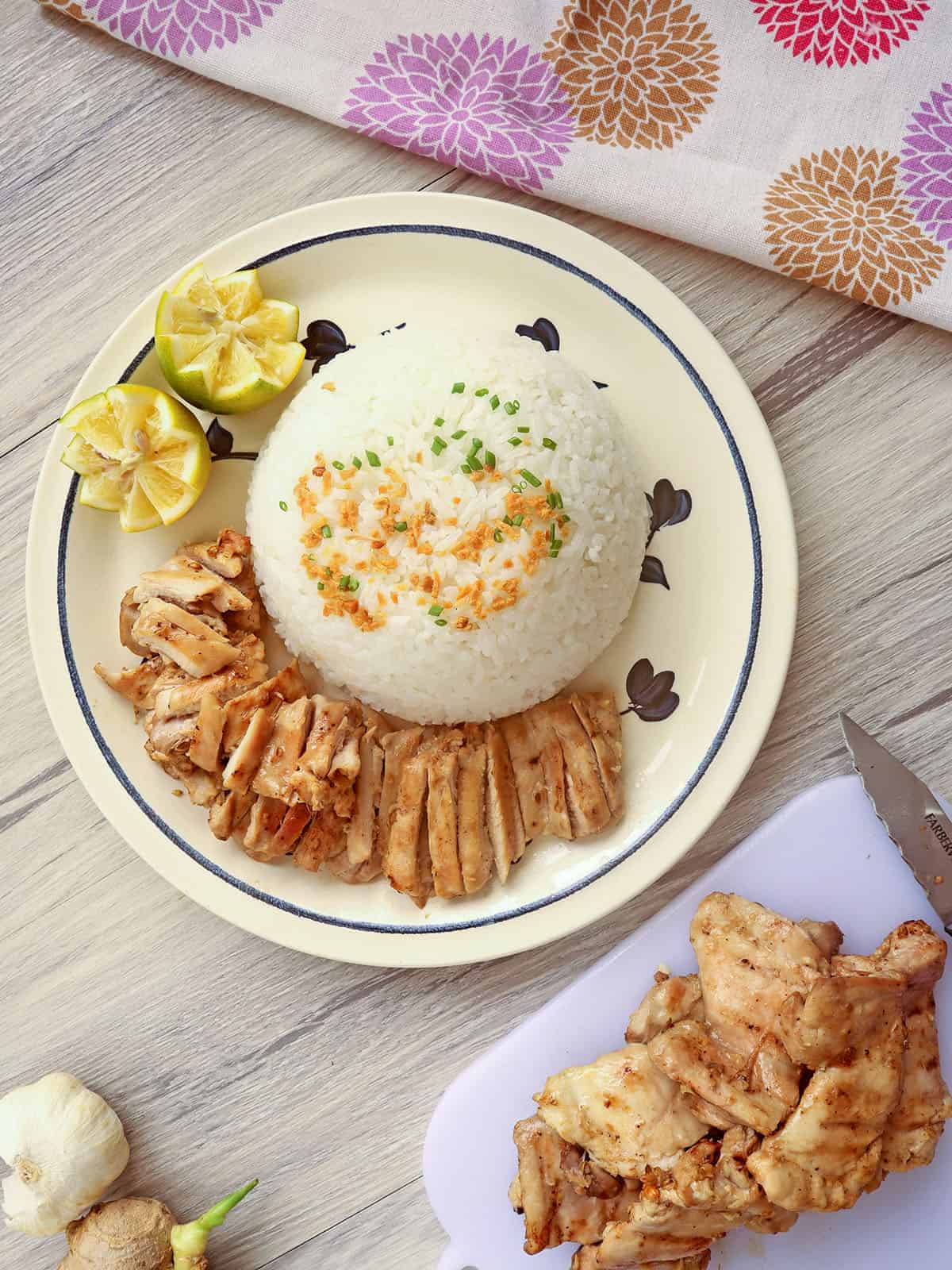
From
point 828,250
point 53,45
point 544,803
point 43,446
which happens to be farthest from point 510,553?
A: point 53,45

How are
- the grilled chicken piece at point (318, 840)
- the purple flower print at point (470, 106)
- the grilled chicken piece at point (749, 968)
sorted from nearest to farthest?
the grilled chicken piece at point (749, 968) < the grilled chicken piece at point (318, 840) < the purple flower print at point (470, 106)

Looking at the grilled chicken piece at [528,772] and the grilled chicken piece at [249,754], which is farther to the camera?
the grilled chicken piece at [528,772]

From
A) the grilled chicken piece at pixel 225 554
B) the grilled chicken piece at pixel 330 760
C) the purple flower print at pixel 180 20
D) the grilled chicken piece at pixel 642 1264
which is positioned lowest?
the grilled chicken piece at pixel 642 1264

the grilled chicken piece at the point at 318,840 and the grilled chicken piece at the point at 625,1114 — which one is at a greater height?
the grilled chicken piece at the point at 318,840

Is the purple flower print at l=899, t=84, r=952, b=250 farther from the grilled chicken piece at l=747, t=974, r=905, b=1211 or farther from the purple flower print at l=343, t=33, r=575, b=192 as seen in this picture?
the grilled chicken piece at l=747, t=974, r=905, b=1211

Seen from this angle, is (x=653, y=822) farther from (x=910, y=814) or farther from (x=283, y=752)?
(x=283, y=752)

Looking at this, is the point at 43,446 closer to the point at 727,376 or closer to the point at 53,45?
the point at 53,45

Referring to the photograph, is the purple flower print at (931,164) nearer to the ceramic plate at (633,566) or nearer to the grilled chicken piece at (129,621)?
the ceramic plate at (633,566)

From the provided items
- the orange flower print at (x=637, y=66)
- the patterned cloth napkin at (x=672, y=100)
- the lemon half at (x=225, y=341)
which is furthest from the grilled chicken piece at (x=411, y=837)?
the orange flower print at (x=637, y=66)

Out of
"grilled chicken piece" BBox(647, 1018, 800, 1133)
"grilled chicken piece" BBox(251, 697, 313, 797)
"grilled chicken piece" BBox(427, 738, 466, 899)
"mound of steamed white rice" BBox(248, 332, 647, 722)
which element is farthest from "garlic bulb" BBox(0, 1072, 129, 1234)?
"grilled chicken piece" BBox(647, 1018, 800, 1133)
